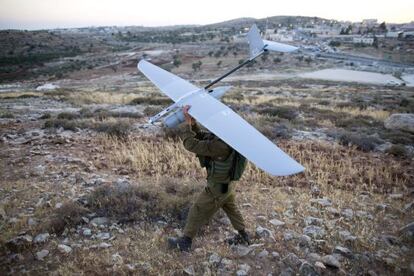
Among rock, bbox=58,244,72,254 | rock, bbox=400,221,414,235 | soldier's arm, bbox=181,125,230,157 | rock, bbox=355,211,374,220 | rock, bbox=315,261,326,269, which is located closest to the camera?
soldier's arm, bbox=181,125,230,157

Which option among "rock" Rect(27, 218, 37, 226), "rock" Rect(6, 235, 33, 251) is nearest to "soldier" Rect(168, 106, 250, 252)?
"rock" Rect(6, 235, 33, 251)

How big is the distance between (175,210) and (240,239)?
1.40m

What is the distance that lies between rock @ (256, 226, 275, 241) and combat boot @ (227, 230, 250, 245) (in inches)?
14.0

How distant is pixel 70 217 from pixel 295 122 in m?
11.0

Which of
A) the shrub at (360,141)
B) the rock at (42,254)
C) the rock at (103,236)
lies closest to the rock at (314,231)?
the rock at (103,236)

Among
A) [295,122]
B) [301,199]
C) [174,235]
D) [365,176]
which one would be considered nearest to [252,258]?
[174,235]

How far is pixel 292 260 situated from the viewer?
469cm

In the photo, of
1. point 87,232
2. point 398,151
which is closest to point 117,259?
point 87,232

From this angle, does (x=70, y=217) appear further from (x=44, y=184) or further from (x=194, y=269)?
(x=194, y=269)

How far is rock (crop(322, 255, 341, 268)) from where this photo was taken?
4.57m

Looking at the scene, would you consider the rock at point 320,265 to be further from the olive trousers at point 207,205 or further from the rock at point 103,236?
the rock at point 103,236

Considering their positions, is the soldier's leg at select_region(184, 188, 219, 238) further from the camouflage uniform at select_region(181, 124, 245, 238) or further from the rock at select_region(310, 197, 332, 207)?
the rock at select_region(310, 197, 332, 207)

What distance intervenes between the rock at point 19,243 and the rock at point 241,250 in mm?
3237

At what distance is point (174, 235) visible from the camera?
17.4 feet
